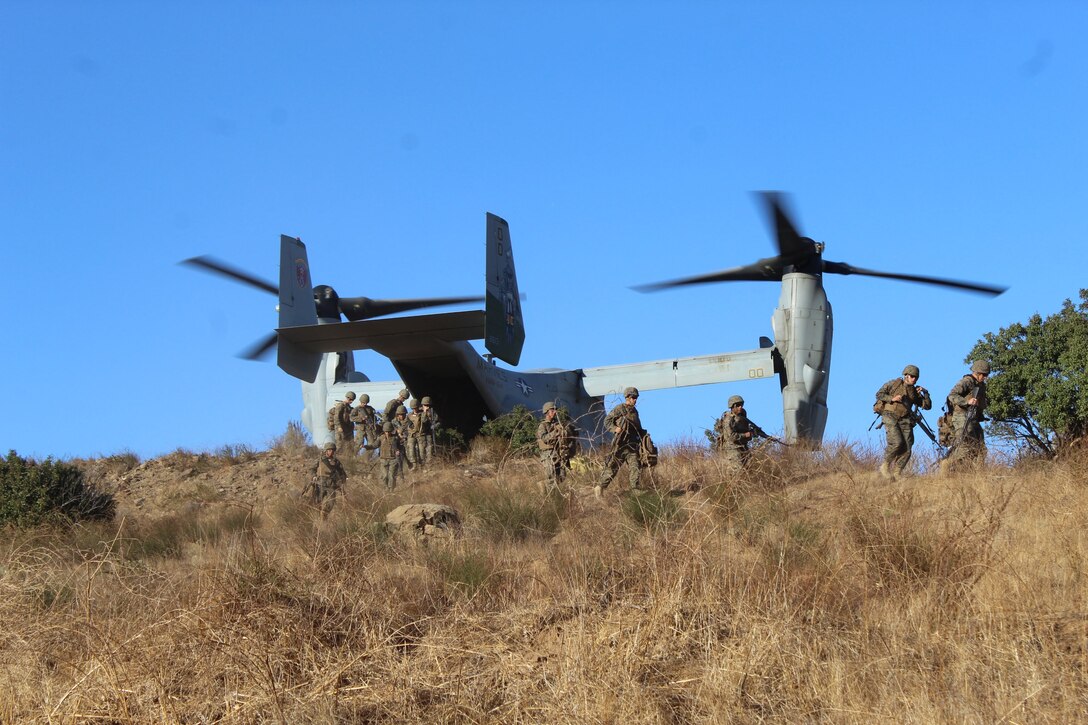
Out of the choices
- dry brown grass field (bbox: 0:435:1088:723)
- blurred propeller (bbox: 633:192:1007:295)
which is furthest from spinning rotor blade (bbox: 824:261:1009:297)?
dry brown grass field (bbox: 0:435:1088:723)

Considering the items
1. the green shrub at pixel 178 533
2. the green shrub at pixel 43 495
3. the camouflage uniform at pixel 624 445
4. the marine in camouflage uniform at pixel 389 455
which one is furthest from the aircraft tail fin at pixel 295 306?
the camouflage uniform at pixel 624 445

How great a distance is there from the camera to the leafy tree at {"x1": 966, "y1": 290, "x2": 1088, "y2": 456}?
20906 millimetres

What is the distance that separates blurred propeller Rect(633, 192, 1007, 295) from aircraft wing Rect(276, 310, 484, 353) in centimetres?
508

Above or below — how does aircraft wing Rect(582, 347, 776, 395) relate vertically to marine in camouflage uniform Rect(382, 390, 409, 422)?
above

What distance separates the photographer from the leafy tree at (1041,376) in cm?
2091

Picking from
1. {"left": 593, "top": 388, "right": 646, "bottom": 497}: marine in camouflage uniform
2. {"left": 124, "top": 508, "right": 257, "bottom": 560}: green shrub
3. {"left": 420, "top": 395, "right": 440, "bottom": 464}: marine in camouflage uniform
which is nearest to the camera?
{"left": 124, "top": 508, "right": 257, "bottom": 560}: green shrub

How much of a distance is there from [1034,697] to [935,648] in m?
1.06

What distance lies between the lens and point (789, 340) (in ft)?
87.0

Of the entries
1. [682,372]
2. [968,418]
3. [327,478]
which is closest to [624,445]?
[968,418]

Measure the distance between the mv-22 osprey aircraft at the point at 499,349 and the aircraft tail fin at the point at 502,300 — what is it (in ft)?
0.10

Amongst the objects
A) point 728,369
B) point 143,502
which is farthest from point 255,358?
point 728,369

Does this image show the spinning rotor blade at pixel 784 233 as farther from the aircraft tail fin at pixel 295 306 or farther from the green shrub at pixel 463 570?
the green shrub at pixel 463 570

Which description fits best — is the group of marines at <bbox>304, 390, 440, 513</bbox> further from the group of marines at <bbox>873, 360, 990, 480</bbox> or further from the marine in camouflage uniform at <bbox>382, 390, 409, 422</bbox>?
the group of marines at <bbox>873, 360, 990, 480</bbox>

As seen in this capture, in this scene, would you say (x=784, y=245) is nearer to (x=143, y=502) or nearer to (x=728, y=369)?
(x=728, y=369)
